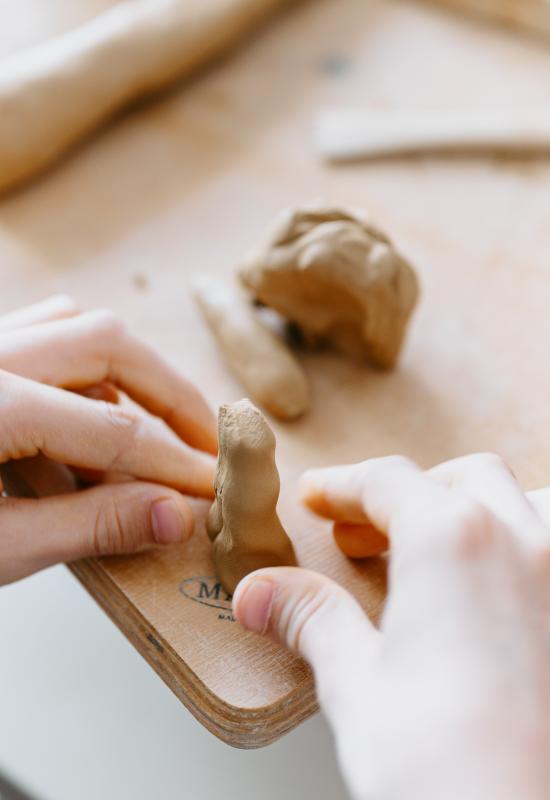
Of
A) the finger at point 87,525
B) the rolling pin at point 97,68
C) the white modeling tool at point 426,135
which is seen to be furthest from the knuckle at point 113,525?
the white modeling tool at point 426,135

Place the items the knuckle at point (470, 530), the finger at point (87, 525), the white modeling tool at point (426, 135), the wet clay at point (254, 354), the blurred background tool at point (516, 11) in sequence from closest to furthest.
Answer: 1. the knuckle at point (470, 530)
2. the finger at point (87, 525)
3. the wet clay at point (254, 354)
4. the white modeling tool at point (426, 135)
5. the blurred background tool at point (516, 11)

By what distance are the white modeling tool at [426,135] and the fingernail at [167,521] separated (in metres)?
0.93

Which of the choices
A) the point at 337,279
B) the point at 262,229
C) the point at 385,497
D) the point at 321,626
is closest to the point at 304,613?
the point at 321,626

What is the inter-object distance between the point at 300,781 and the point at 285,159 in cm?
112

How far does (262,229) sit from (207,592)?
746mm

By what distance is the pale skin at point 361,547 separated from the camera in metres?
0.61

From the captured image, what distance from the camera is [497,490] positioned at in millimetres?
844

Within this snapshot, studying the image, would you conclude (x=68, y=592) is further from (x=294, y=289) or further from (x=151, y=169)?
(x=151, y=169)

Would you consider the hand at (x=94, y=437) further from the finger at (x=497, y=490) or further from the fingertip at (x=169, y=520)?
the finger at (x=497, y=490)

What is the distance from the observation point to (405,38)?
203cm

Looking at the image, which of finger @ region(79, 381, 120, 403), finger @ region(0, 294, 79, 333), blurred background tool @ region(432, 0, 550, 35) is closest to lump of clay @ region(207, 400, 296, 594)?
finger @ region(79, 381, 120, 403)

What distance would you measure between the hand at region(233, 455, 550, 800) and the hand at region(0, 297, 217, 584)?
0.21 m

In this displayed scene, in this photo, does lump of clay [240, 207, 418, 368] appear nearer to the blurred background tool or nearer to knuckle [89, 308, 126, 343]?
knuckle [89, 308, 126, 343]

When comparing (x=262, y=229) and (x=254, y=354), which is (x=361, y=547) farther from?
(x=262, y=229)
